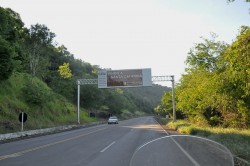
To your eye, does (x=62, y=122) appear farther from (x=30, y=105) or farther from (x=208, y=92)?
(x=208, y=92)

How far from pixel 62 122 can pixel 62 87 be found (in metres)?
28.0

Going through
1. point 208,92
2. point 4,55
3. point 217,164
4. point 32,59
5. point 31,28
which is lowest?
point 217,164

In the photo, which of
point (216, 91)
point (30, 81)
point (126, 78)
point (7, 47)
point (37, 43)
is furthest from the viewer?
point (37, 43)

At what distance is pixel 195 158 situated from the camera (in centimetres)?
499

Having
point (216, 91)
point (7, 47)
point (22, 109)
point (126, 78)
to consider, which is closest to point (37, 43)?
point (126, 78)

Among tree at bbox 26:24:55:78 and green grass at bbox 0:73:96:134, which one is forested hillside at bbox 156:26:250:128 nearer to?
green grass at bbox 0:73:96:134

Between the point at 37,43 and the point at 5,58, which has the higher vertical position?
the point at 37,43

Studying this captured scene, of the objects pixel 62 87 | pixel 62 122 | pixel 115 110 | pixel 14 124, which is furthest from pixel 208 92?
pixel 115 110

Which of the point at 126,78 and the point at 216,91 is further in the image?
the point at 126,78

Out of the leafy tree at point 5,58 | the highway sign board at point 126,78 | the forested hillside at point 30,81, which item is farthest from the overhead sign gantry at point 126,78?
the leafy tree at point 5,58

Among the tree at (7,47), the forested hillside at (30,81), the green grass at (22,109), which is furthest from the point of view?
the forested hillside at (30,81)

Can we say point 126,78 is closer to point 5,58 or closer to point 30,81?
point 30,81

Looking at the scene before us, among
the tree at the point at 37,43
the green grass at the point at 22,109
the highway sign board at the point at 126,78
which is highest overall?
the tree at the point at 37,43

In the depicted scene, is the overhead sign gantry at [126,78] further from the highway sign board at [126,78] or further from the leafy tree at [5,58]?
the leafy tree at [5,58]
